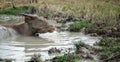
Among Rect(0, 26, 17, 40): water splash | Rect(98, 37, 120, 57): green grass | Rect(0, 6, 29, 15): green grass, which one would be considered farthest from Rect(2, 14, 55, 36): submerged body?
Rect(0, 6, 29, 15): green grass

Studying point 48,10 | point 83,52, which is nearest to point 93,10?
point 48,10

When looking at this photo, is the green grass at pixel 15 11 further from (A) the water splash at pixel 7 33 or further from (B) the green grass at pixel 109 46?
(B) the green grass at pixel 109 46

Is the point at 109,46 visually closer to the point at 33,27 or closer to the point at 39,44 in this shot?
the point at 39,44

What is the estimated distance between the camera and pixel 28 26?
42.4ft

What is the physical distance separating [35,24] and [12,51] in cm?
309

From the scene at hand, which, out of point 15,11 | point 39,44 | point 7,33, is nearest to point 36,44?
point 39,44

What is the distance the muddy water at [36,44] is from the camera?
30.6 ft

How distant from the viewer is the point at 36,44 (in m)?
11.2

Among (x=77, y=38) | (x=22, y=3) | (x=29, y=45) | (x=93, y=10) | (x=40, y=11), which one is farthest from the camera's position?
(x=22, y=3)

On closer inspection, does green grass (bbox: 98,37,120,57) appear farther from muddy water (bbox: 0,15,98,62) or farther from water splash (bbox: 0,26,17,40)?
water splash (bbox: 0,26,17,40)

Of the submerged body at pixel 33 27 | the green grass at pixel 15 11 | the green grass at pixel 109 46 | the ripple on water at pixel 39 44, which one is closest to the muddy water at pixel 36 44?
the ripple on water at pixel 39 44

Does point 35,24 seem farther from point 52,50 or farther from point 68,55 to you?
point 68,55

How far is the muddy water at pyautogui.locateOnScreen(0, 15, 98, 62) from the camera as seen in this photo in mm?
9336

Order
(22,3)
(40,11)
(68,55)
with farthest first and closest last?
(22,3) → (40,11) → (68,55)
